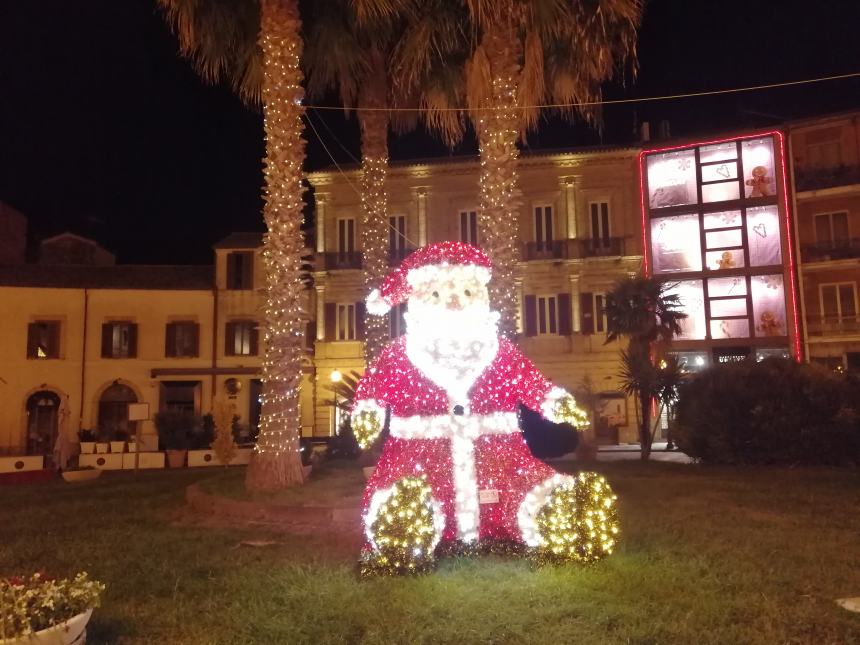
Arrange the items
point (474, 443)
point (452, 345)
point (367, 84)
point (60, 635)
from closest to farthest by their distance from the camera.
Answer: point (60, 635) → point (452, 345) → point (474, 443) → point (367, 84)

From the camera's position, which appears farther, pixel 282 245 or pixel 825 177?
pixel 825 177

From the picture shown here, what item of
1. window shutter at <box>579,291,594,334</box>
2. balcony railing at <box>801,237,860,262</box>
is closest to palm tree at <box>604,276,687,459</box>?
window shutter at <box>579,291,594,334</box>

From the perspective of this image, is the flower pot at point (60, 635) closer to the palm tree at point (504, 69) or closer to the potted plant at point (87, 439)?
the palm tree at point (504, 69)

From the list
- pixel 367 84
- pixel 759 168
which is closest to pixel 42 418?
pixel 367 84

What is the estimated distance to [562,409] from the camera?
6777 mm

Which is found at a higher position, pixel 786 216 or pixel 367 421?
pixel 786 216

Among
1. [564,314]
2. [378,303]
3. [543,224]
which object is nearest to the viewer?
[378,303]

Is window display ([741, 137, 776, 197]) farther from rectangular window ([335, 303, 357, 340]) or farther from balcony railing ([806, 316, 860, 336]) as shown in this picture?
rectangular window ([335, 303, 357, 340])

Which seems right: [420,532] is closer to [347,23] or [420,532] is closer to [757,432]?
[347,23]

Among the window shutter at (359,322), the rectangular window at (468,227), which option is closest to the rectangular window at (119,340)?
the window shutter at (359,322)

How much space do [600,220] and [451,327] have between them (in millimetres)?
24725

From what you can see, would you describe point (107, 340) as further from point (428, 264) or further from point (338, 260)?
point (428, 264)

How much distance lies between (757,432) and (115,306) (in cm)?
2484

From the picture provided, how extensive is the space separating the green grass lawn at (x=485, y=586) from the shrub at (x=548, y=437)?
9.69m
